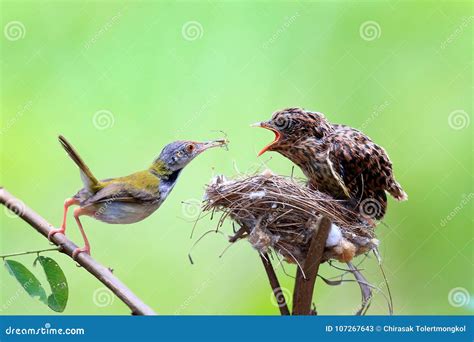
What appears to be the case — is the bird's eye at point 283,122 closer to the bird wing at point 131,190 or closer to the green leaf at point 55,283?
the bird wing at point 131,190

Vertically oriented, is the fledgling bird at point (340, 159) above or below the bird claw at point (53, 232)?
above

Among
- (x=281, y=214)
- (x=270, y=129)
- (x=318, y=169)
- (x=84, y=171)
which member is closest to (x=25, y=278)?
(x=84, y=171)

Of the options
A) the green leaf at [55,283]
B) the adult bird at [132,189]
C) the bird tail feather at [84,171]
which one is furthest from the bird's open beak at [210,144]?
the green leaf at [55,283]

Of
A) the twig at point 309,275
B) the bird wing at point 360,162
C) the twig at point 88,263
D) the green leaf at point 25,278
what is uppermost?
the bird wing at point 360,162

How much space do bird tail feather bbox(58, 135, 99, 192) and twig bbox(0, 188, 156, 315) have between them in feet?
1.27

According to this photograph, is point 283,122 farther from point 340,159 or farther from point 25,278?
point 25,278

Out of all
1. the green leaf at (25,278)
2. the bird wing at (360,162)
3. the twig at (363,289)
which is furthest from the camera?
the bird wing at (360,162)

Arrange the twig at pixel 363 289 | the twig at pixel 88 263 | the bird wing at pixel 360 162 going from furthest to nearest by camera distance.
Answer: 1. the bird wing at pixel 360 162
2. the twig at pixel 363 289
3. the twig at pixel 88 263

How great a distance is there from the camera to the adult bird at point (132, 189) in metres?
3.25

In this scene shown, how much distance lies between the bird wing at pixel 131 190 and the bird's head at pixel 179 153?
0.36 ft

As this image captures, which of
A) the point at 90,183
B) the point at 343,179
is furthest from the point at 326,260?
the point at 90,183

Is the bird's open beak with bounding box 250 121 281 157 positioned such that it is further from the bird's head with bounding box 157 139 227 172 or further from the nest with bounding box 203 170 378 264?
the bird's head with bounding box 157 139 227 172

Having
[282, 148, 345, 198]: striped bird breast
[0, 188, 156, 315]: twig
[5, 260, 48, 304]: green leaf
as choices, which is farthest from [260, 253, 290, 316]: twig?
[5, 260, 48, 304]: green leaf

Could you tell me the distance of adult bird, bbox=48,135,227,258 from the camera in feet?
10.7
